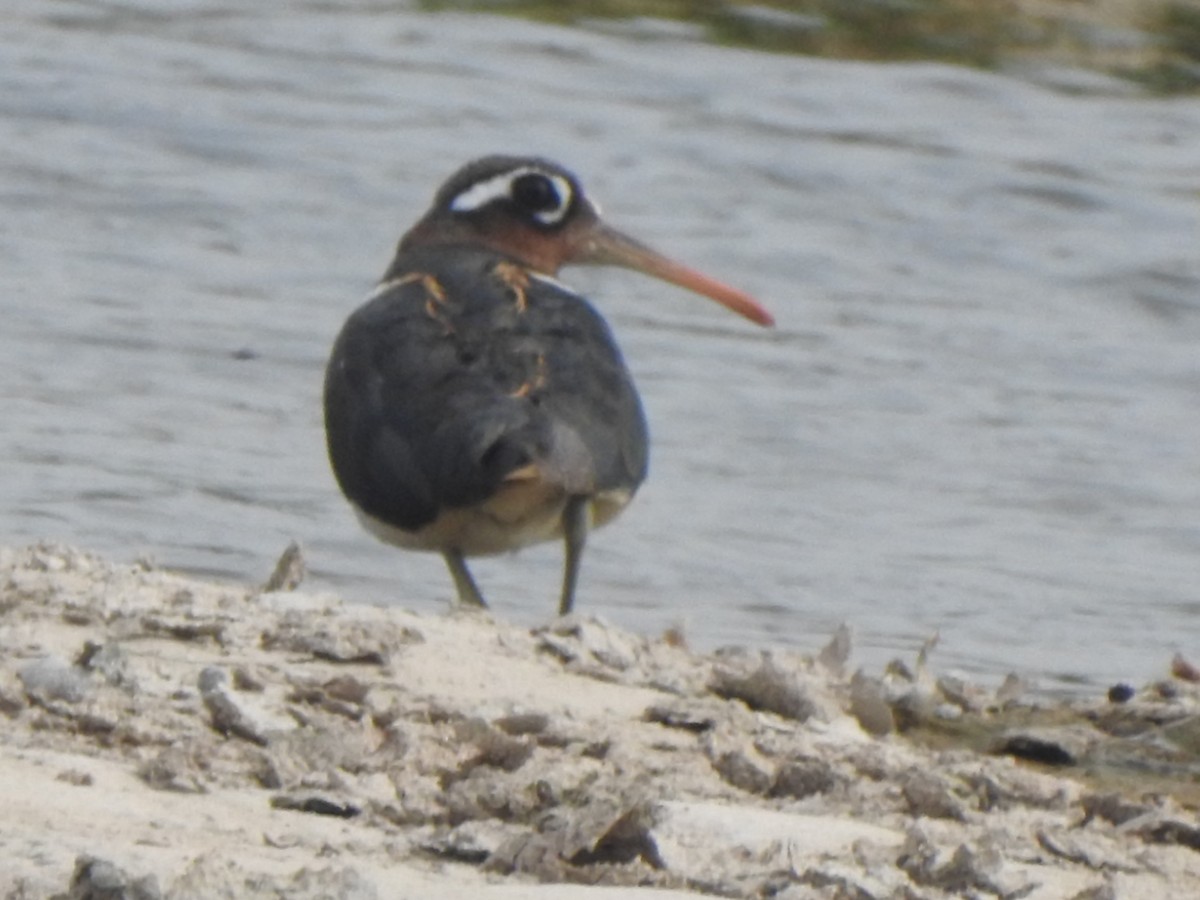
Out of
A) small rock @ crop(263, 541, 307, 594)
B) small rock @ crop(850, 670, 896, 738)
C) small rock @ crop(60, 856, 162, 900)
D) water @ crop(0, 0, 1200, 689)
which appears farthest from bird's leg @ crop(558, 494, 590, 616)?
small rock @ crop(60, 856, 162, 900)

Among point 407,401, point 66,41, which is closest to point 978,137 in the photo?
point 66,41

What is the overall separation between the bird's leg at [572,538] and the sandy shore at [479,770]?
107 centimetres

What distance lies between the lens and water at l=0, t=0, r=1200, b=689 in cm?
1058

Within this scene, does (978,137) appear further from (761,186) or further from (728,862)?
(728,862)

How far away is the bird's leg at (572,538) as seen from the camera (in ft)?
28.8

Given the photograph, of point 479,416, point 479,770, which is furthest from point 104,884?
point 479,416

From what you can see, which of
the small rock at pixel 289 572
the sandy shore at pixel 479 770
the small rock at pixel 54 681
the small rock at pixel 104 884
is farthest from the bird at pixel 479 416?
the small rock at pixel 104 884

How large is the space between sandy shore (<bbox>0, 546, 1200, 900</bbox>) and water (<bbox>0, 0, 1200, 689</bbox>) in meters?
2.41

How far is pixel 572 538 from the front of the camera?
888 centimetres

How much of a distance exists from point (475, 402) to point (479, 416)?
0.27 ft

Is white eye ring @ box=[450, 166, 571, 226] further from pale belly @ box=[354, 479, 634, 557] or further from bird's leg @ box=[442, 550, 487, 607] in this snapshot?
bird's leg @ box=[442, 550, 487, 607]

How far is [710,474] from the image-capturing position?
468 inches

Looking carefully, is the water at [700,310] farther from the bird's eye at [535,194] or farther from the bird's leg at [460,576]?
the bird's eye at [535,194]

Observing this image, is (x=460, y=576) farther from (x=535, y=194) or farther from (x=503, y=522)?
(x=535, y=194)
